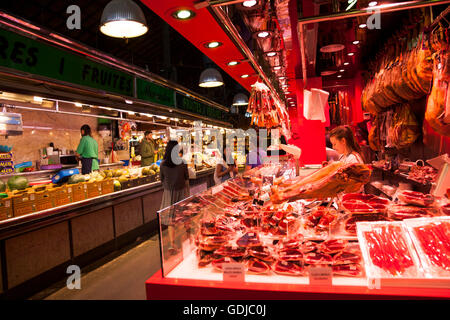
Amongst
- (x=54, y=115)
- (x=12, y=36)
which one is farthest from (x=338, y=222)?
(x=54, y=115)

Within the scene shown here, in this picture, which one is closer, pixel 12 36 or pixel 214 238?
pixel 214 238

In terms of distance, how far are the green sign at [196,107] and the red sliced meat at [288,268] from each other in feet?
29.1

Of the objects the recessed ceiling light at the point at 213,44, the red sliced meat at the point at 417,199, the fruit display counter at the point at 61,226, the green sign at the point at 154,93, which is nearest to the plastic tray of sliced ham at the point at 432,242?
the red sliced meat at the point at 417,199

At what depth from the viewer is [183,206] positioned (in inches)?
79.8

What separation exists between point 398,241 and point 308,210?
2.09 ft

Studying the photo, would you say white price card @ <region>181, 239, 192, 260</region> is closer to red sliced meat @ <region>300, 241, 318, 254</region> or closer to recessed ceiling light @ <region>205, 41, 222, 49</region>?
red sliced meat @ <region>300, 241, 318, 254</region>

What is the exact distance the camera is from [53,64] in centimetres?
482

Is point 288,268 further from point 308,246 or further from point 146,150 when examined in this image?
point 146,150

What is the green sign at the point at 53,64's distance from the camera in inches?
160

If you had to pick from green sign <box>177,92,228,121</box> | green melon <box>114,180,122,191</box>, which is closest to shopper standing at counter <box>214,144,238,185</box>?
green melon <box>114,180,122,191</box>

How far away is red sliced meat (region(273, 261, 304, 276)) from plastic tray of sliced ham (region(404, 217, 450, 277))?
0.57 m

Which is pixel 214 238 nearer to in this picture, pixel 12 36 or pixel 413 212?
pixel 413 212

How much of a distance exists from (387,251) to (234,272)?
0.77 metres

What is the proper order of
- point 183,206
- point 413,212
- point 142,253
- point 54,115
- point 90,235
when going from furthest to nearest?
point 54,115 → point 142,253 → point 90,235 → point 183,206 → point 413,212
